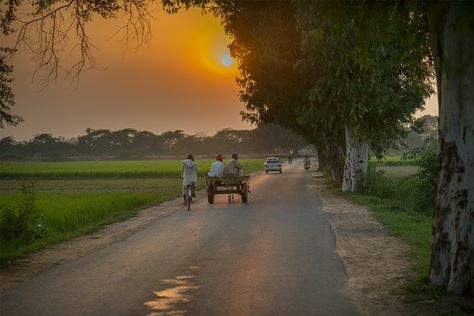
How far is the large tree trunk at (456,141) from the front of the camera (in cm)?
762

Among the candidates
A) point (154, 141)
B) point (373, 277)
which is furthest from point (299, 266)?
point (154, 141)

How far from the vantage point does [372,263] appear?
10492 millimetres

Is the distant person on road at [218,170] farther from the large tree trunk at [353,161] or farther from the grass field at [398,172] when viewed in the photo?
the grass field at [398,172]

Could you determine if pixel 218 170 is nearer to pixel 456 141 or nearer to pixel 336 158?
pixel 336 158

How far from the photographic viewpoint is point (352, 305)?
24.5ft

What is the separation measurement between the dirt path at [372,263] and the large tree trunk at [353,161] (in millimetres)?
11435

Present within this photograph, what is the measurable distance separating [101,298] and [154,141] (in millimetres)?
186525

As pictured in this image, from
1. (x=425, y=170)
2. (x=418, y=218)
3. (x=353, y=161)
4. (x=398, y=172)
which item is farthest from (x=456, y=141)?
(x=398, y=172)

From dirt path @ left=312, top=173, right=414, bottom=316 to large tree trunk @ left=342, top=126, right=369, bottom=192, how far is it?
11435 millimetres

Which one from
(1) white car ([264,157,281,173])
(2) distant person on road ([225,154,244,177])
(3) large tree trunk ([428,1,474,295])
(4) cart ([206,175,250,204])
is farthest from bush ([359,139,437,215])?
(1) white car ([264,157,281,173])

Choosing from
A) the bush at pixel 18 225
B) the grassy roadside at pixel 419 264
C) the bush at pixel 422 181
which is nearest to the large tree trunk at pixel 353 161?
the bush at pixel 422 181

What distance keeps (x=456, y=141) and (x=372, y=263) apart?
3475mm

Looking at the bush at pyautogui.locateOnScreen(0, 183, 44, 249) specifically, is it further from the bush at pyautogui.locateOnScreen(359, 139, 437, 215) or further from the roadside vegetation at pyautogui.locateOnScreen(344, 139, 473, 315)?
the bush at pyautogui.locateOnScreen(359, 139, 437, 215)

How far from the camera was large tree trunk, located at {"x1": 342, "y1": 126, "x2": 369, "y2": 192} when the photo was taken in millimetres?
29500
